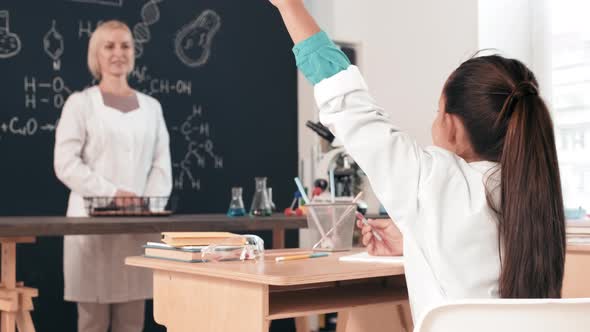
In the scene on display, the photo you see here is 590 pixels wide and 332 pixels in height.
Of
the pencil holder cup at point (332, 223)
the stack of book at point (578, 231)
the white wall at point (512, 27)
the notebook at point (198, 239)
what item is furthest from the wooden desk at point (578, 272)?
the white wall at point (512, 27)

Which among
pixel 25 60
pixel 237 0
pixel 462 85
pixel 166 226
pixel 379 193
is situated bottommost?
pixel 166 226

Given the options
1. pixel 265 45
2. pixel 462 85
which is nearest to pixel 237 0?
pixel 265 45

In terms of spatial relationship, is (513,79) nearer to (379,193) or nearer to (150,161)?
(379,193)

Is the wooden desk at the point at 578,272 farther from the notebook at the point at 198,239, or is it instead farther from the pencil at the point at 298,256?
the notebook at the point at 198,239

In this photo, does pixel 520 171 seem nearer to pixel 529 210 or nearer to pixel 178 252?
pixel 529 210

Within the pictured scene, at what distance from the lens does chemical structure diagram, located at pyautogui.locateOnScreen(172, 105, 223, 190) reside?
522 cm

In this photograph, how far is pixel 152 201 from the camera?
424 centimetres

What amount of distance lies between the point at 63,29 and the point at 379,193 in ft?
12.9

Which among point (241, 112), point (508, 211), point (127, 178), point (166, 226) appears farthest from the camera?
point (241, 112)

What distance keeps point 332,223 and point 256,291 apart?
64cm

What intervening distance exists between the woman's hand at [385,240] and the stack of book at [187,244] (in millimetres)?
328

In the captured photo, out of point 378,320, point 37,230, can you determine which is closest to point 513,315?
point 378,320

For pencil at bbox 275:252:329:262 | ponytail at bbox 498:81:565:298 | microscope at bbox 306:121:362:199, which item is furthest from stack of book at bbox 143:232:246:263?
microscope at bbox 306:121:362:199

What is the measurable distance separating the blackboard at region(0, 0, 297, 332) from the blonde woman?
700mm
